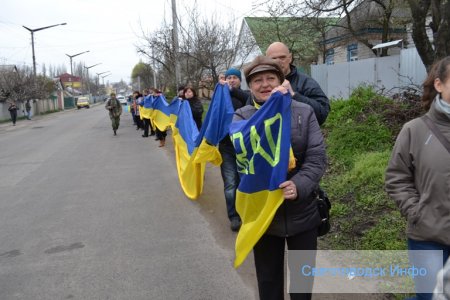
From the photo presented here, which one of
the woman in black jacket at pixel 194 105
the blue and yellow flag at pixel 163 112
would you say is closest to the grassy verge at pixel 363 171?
the woman in black jacket at pixel 194 105

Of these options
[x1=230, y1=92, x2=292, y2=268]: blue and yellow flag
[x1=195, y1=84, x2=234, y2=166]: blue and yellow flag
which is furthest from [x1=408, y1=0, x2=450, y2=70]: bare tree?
[x1=230, y1=92, x2=292, y2=268]: blue and yellow flag

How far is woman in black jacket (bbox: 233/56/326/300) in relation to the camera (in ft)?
8.58

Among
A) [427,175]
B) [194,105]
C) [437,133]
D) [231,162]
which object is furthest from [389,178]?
[194,105]

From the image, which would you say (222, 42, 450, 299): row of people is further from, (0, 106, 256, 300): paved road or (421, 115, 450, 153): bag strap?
(0, 106, 256, 300): paved road

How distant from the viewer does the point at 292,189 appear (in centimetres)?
255

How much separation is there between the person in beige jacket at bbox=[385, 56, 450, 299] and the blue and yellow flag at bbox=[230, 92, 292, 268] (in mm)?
643

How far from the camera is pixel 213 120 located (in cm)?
540

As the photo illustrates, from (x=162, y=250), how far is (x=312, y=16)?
12.5 meters

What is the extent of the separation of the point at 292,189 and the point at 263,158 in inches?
10.1

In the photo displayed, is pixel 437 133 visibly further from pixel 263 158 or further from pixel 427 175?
pixel 263 158

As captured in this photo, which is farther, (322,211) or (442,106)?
(322,211)

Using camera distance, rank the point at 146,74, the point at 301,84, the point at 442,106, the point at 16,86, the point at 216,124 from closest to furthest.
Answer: the point at 442,106
the point at 301,84
the point at 216,124
the point at 16,86
the point at 146,74

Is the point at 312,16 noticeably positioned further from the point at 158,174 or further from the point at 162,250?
the point at 162,250

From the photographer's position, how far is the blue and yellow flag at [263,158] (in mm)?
2600
